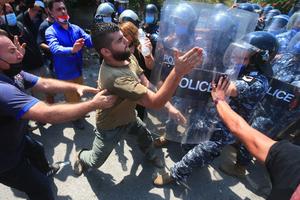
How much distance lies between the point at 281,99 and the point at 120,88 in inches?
80.7

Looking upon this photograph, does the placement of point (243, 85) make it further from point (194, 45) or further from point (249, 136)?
point (249, 136)

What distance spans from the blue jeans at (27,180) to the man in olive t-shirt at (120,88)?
2.23 feet

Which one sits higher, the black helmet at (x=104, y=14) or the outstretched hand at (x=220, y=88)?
the outstretched hand at (x=220, y=88)

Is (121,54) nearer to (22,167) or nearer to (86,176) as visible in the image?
(22,167)

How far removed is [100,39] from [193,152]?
1.69m

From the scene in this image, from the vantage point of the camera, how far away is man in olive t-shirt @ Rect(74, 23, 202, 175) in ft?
6.92

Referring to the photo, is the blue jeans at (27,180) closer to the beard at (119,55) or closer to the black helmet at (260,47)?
the beard at (119,55)

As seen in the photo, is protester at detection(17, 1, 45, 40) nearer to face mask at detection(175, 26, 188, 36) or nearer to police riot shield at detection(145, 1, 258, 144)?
police riot shield at detection(145, 1, 258, 144)

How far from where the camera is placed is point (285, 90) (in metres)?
3.12

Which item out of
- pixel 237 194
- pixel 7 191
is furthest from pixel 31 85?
pixel 237 194

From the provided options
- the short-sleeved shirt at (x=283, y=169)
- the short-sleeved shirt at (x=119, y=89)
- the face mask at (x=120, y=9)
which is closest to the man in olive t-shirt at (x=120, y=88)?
the short-sleeved shirt at (x=119, y=89)

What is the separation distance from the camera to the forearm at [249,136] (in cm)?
161

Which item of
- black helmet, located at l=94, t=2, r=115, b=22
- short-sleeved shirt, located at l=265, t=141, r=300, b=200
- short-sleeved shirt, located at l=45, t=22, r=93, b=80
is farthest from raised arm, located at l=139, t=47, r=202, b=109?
black helmet, located at l=94, t=2, r=115, b=22

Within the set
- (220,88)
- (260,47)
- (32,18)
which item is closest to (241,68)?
(260,47)
